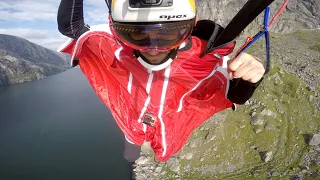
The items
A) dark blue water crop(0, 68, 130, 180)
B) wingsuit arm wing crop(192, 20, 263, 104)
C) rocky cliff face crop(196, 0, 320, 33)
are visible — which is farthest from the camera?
rocky cliff face crop(196, 0, 320, 33)

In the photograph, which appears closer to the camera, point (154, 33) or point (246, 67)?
point (246, 67)

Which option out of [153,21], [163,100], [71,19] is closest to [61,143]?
[163,100]

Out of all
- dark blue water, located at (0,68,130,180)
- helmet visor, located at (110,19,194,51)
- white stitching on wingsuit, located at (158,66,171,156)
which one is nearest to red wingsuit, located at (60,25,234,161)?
white stitching on wingsuit, located at (158,66,171,156)

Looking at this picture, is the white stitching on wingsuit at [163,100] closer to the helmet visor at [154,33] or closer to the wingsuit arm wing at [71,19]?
the helmet visor at [154,33]

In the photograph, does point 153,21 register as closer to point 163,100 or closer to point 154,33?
point 154,33

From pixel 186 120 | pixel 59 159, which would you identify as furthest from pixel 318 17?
pixel 186 120

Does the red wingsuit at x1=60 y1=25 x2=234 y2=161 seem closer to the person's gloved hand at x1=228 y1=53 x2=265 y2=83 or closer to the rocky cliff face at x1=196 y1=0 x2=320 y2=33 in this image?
the person's gloved hand at x1=228 y1=53 x2=265 y2=83
